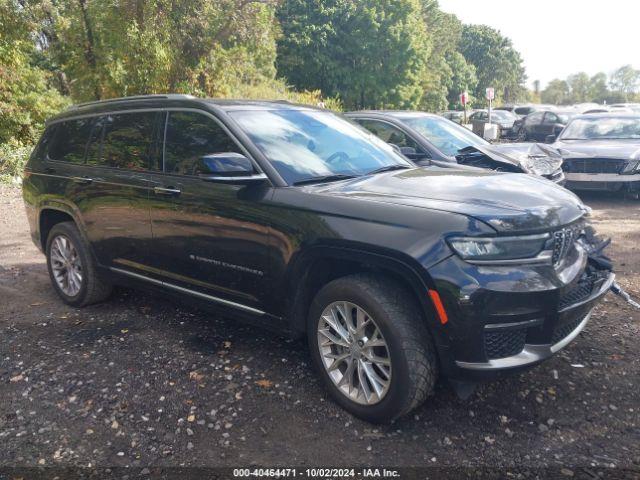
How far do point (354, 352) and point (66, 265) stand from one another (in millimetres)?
3271

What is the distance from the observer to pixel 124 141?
4.36 m

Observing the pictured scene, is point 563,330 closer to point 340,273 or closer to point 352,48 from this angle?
point 340,273

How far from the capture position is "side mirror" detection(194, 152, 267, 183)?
3234 mm

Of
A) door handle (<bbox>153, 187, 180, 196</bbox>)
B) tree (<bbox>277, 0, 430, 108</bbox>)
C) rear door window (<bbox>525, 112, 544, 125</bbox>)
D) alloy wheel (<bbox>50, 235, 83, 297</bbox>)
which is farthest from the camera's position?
tree (<bbox>277, 0, 430, 108</bbox>)

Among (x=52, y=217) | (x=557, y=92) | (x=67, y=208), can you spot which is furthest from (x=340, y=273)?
(x=557, y=92)

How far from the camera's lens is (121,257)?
4.44 m

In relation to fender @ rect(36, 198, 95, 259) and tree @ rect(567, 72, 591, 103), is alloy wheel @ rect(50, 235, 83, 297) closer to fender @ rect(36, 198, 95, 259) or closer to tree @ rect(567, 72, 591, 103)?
fender @ rect(36, 198, 95, 259)

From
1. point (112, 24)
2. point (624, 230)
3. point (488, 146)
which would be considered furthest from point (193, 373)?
point (112, 24)

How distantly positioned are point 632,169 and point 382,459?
8.21 metres

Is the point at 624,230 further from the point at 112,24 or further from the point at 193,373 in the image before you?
the point at 112,24

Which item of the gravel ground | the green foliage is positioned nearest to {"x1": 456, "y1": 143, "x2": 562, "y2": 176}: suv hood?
the gravel ground

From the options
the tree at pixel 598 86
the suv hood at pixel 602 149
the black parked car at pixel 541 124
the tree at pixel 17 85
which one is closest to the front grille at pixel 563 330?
the suv hood at pixel 602 149

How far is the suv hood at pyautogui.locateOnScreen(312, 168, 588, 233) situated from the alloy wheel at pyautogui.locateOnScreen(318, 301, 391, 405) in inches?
27.0

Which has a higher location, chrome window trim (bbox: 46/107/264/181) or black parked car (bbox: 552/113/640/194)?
chrome window trim (bbox: 46/107/264/181)
